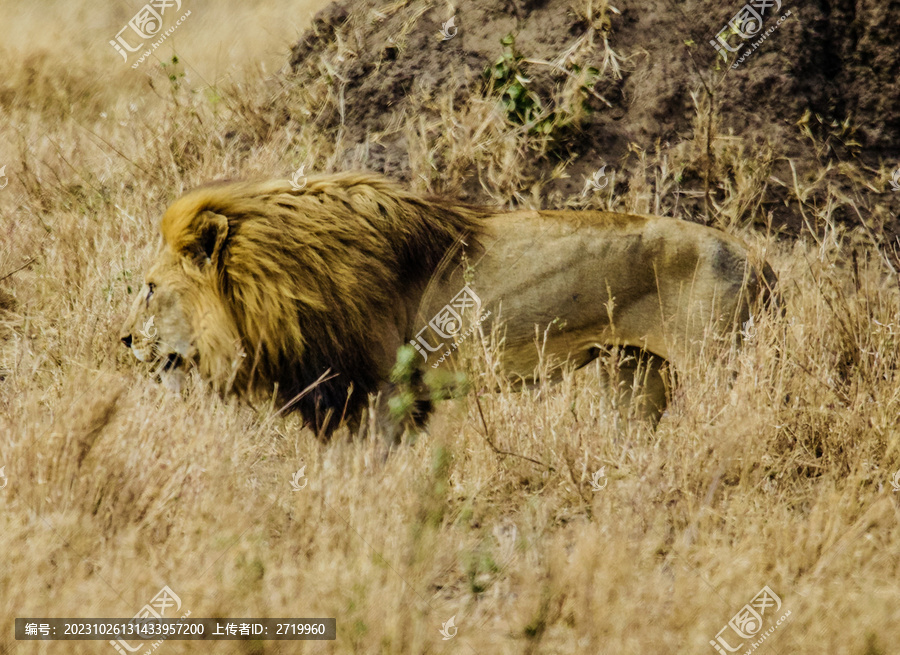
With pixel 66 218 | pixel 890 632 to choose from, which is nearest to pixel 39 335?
pixel 66 218

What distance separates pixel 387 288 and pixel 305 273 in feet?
1.14

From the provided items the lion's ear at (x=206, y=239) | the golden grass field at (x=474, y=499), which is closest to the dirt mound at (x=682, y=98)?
the golden grass field at (x=474, y=499)

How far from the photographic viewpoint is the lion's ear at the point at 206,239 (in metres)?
3.96

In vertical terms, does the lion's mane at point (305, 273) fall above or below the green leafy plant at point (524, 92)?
above

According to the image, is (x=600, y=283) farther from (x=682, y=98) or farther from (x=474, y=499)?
(x=682, y=98)

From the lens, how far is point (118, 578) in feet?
9.12

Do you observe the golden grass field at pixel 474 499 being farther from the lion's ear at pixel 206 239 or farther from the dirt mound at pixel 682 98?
the dirt mound at pixel 682 98

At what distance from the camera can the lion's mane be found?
399 cm

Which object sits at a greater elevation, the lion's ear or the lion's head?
the lion's ear

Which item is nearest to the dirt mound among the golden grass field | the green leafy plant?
the green leafy plant

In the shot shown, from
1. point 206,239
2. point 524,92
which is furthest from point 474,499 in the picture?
point 524,92

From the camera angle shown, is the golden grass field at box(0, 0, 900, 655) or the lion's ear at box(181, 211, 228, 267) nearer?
the golden grass field at box(0, 0, 900, 655)

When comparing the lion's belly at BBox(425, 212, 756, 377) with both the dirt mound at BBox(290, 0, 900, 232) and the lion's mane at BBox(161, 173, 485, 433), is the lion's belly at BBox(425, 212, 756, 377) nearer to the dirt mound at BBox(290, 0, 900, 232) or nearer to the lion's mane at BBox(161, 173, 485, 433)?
the lion's mane at BBox(161, 173, 485, 433)

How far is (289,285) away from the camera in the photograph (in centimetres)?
398
